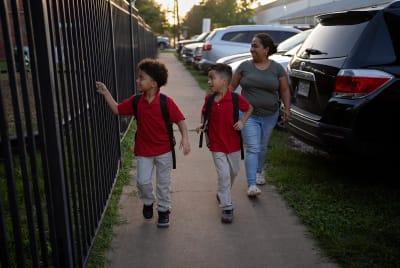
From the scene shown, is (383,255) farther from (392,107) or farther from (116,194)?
(116,194)

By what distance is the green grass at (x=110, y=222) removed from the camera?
3.36 meters

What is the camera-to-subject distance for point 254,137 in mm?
4578

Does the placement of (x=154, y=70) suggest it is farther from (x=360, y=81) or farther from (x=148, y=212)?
(x=360, y=81)

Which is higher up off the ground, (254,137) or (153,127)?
(153,127)

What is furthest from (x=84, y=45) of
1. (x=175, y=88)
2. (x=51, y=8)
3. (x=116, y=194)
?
(x=175, y=88)

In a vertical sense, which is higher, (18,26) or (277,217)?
(18,26)

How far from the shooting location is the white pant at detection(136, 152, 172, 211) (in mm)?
3871

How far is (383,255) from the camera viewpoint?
11.1 ft

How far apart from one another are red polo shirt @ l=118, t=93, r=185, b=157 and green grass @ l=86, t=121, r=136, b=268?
69cm

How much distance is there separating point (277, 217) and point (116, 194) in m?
1.68

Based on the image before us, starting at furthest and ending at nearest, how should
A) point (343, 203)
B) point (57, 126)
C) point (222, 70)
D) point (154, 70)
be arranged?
point (343, 203) → point (222, 70) → point (154, 70) → point (57, 126)

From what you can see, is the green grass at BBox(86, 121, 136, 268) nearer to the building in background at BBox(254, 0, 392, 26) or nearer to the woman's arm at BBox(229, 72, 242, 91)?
the woman's arm at BBox(229, 72, 242, 91)

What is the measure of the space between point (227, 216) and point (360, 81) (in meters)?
1.72

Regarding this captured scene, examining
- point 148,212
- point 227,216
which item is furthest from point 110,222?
point 227,216
